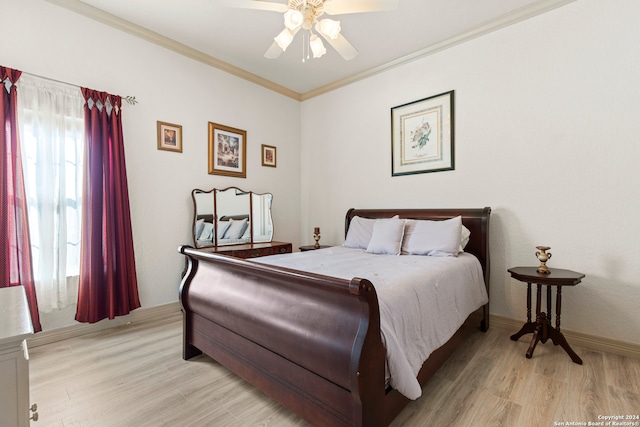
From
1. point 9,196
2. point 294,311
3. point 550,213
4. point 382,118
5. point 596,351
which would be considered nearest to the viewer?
point 294,311

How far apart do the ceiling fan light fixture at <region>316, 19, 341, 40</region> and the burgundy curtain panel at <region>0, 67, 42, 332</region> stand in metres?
2.39

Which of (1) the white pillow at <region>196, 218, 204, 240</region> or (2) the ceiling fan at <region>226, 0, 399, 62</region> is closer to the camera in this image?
(2) the ceiling fan at <region>226, 0, 399, 62</region>

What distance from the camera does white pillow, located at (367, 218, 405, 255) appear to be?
2.84m

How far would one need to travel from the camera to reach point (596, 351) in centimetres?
234

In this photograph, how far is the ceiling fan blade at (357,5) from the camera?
1.87 m

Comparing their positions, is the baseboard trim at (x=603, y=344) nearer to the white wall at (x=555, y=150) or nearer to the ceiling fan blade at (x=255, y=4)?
the white wall at (x=555, y=150)

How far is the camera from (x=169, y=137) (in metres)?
3.21

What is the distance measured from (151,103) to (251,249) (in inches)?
74.8

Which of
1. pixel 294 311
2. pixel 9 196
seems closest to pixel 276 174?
pixel 9 196

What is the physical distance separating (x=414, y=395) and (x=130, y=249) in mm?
2753

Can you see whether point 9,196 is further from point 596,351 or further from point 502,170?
point 596,351

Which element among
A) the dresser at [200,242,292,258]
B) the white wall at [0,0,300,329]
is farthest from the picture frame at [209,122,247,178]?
the dresser at [200,242,292,258]

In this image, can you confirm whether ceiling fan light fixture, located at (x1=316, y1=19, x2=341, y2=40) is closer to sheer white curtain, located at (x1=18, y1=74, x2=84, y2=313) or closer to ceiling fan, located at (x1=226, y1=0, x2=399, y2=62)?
ceiling fan, located at (x1=226, y1=0, x2=399, y2=62)

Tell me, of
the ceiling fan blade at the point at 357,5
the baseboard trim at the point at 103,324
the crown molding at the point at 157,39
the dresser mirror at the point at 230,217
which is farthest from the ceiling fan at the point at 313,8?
→ the baseboard trim at the point at 103,324
